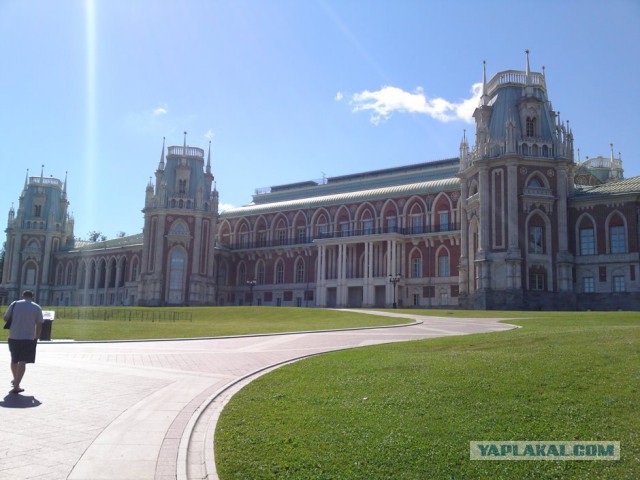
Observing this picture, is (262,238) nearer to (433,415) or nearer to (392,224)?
(392,224)

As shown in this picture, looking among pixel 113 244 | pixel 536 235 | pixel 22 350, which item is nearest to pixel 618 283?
pixel 536 235

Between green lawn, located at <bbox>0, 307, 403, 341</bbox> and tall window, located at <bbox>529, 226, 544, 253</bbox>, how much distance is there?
19.1 meters

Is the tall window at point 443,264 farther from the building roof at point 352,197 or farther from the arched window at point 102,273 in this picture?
the arched window at point 102,273

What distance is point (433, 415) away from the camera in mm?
9352

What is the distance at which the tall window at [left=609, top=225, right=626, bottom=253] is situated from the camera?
168 ft

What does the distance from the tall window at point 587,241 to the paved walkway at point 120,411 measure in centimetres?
4143

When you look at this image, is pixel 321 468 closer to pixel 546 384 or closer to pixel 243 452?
pixel 243 452

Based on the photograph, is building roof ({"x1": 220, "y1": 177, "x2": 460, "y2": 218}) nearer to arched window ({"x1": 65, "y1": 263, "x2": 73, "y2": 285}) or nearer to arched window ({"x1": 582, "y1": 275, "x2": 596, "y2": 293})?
arched window ({"x1": 582, "y1": 275, "x2": 596, "y2": 293})

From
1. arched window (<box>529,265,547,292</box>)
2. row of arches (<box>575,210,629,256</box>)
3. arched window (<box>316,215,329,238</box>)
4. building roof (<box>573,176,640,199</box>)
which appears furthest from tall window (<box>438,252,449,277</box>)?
arched window (<box>316,215,329,238</box>)

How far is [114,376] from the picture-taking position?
14.1 m

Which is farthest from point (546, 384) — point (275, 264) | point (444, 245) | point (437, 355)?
point (275, 264)

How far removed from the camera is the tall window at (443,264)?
214 feet

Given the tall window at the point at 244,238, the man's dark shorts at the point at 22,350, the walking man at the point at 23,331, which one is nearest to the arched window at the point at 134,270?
the tall window at the point at 244,238

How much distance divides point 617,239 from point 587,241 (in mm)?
2482
